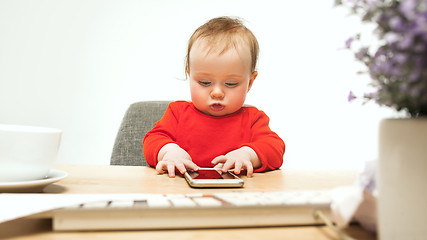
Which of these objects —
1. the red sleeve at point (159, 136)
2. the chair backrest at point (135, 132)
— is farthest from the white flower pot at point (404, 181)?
the chair backrest at point (135, 132)

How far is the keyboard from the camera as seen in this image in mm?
406

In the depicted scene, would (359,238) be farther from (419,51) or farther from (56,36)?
(56,36)

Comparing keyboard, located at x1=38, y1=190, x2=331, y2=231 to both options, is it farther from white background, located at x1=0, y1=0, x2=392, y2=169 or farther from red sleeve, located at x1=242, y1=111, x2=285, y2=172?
white background, located at x1=0, y1=0, x2=392, y2=169

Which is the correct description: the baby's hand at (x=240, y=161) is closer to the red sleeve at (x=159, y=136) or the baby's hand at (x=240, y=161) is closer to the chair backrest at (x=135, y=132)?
Answer: the red sleeve at (x=159, y=136)

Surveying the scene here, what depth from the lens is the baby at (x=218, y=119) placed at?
0.95 metres

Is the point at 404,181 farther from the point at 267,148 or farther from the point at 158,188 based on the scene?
the point at 267,148

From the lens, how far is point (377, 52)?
371 millimetres

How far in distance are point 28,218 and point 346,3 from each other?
45 centimetres

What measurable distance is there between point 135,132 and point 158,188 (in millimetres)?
779

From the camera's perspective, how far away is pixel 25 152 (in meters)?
0.56

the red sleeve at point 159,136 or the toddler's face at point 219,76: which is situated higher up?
the toddler's face at point 219,76

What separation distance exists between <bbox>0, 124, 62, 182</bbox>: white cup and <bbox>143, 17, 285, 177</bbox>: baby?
11.1 inches

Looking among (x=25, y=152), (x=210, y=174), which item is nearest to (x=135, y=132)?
(x=210, y=174)

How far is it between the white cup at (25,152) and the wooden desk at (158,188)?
5cm
